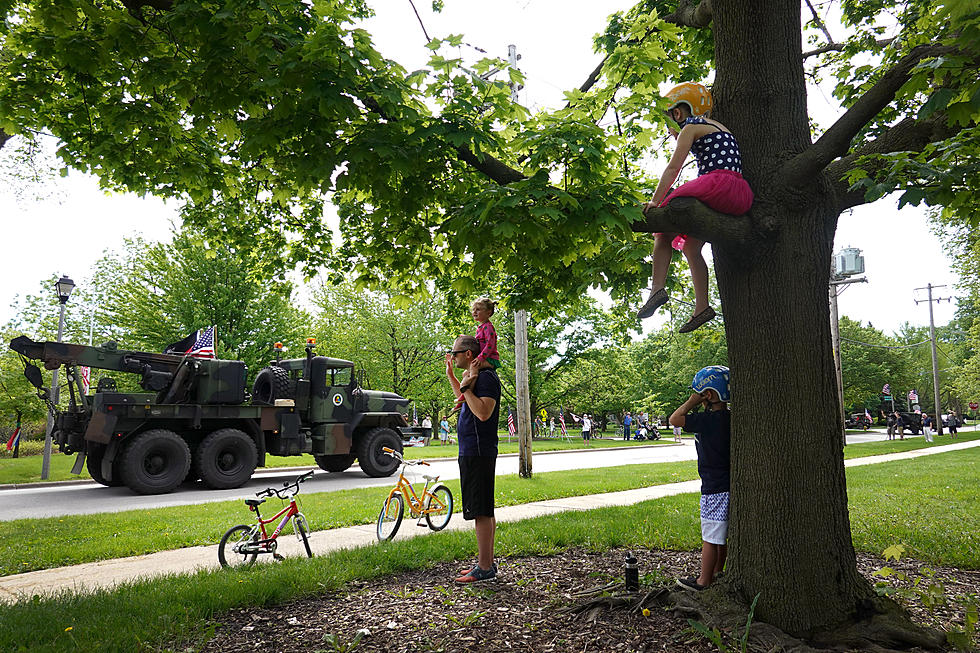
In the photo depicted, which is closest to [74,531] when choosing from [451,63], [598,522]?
[598,522]

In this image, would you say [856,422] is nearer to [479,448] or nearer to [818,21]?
[818,21]

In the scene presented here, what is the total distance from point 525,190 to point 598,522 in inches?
182

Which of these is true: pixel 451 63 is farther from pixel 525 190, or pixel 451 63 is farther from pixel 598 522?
pixel 598 522

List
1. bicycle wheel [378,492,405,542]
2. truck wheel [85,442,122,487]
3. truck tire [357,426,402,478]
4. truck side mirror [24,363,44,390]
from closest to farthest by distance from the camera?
bicycle wheel [378,492,405,542]
truck side mirror [24,363,44,390]
truck wheel [85,442,122,487]
truck tire [357,426,402,478]

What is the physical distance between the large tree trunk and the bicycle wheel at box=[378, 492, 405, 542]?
3809mm

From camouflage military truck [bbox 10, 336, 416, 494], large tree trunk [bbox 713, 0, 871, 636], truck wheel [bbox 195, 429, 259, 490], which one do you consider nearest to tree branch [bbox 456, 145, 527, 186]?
large tree trunk [bbox 713, 0, 871, 636]

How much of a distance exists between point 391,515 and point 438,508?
2.14 ft

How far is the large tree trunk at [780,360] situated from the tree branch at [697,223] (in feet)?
0.41

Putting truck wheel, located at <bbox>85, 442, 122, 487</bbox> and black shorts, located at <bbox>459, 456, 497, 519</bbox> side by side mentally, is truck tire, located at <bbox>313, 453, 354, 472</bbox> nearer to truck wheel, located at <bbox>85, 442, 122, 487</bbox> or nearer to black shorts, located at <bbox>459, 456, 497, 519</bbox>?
Result: truck wheel, located at <bbox>85, 442, 122, 487</bbox>

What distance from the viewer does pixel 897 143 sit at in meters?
3.89

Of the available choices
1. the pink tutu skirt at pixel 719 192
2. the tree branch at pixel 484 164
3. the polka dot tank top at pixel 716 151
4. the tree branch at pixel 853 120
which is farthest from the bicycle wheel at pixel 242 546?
the tree branch at pixel 853 120

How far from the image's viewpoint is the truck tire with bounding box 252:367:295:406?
1335cm

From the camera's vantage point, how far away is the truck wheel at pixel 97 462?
11617 millimetres

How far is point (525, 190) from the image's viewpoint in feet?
11.9
